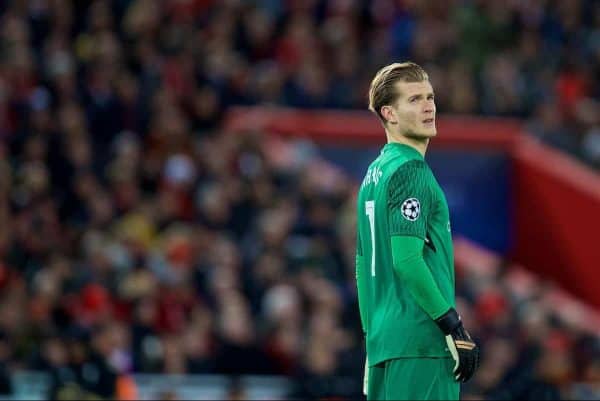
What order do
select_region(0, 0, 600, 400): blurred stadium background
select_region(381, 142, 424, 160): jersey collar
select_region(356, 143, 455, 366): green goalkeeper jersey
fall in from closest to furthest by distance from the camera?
select_region(356, 143, 455, 366): green goalkeeper jersey < select_region(381, 142, 424, 160): jersey collar < select_region(0, 0, 600, 400): blurred stadium background

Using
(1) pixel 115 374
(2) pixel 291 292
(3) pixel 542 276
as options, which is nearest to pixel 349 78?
(3) pixel 542 276

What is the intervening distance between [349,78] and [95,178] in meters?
4.76

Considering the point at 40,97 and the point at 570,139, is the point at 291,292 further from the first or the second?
the point at 570,139

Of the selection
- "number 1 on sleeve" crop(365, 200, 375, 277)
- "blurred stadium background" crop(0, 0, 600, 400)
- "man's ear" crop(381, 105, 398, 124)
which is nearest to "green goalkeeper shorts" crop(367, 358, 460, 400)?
"number 1 on sleeve" crop(365, 200, 375, 277)

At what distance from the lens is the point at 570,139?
19719mm

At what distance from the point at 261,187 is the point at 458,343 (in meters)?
10.0

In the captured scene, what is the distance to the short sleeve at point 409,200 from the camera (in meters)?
6.15

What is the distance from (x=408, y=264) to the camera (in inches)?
240

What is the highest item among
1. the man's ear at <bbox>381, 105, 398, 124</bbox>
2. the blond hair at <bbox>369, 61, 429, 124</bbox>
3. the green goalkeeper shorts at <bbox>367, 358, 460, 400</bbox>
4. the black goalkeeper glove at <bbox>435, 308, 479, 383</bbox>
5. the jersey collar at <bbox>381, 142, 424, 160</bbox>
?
the blond hair at <bbox>369, 61, 429, 124</bbox>

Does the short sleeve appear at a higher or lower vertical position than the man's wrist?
higher

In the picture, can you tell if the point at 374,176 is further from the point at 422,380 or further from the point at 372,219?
the point at 422,380

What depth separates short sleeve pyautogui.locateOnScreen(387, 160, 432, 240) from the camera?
6152mm

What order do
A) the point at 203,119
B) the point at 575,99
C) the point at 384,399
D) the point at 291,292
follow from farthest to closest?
the point at 575,99 < the point at 203,119 < the point at 291,292 < the point at 384,399

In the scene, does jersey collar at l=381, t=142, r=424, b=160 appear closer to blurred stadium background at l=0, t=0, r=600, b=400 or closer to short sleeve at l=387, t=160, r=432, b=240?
short sleeve at l=387, t=160, r=432, b=240
